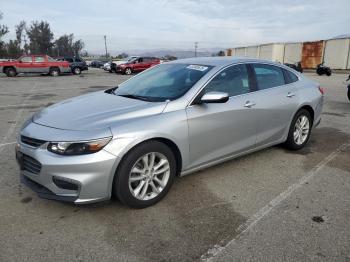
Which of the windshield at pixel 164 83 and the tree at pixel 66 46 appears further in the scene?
the tree at pixel 66 46

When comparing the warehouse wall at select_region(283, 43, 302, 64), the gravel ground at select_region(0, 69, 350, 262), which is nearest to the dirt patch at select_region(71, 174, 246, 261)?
the gravel ground at select_region(0, 69, 350, 262)

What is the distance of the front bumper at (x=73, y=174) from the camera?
3.06 m

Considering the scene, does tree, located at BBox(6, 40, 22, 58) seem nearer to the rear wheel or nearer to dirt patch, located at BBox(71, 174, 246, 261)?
the rear wheel

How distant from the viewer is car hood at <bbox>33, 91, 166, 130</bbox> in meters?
3.33

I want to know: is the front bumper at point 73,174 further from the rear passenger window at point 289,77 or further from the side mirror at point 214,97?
the rear passenger window at point 289,77

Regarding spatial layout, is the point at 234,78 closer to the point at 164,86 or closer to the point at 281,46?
the point at 164,86

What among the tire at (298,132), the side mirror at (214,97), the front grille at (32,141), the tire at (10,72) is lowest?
the tire at (10,72)

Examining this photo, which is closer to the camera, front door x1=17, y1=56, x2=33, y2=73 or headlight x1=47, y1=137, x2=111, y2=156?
headlight x1=47, y1=137, x2=111, y2=156

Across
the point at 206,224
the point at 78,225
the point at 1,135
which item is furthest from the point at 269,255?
the point at 1,135

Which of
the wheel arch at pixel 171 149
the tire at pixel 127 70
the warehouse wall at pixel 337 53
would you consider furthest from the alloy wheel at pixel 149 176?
the warehouse wall at pixel 337 53

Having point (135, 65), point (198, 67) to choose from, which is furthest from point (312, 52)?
point (198, 67)

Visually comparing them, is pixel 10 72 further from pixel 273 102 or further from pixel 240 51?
pixel 240 51

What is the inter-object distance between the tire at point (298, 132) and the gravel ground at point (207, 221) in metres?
0.57

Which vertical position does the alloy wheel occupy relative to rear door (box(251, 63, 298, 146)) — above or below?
below
